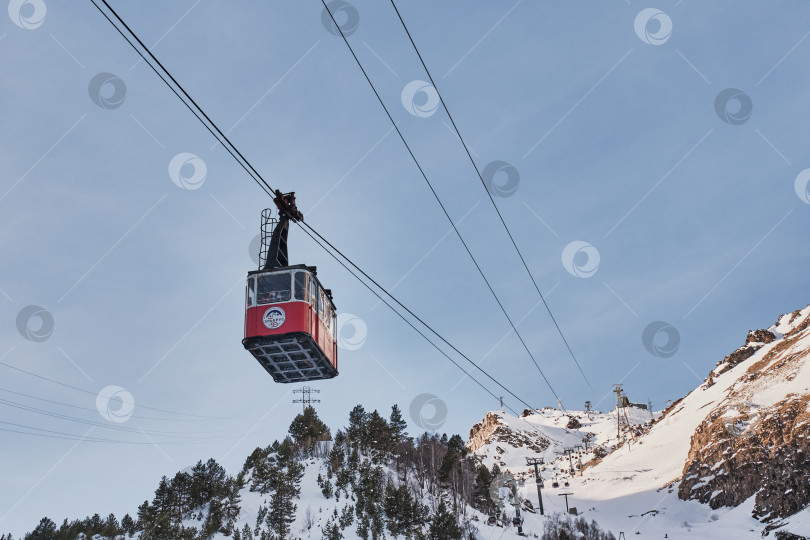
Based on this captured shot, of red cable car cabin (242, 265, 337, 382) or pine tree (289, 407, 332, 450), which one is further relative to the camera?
pine tree (289, 407, 332, 450)

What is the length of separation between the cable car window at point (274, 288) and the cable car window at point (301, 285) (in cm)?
26

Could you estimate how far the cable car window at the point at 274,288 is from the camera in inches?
818

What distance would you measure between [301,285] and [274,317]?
140cm

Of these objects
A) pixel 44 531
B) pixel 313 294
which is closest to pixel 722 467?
pixel 313 294

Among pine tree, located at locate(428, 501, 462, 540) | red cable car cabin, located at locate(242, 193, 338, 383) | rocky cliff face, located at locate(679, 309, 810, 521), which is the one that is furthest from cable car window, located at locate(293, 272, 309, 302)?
rocky cliff face, located at locate(679, 309, 810, 521)

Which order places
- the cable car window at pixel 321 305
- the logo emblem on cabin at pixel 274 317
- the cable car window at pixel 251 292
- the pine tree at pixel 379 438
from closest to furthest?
the logo emblem on cabin at pixel 274 317, the cable car window at pixel 251 292, the cable car window at pixel 321 305, the pine tree at pixel 379 438

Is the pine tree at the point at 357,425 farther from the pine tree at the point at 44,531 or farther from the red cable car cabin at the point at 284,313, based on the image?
the red cable car cabin at the point at 284,313

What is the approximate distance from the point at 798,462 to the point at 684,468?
25.5 meters

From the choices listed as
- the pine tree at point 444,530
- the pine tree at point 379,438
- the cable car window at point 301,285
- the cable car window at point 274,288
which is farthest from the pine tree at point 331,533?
the cable car window at point 301,285

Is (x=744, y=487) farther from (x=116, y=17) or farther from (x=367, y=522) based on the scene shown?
(x=116, y=17)

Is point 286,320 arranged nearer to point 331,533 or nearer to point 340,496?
point 331,533

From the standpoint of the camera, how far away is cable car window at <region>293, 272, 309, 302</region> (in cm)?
2078

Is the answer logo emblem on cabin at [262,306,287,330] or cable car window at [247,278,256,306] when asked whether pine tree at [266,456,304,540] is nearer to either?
cable car window at [247,278,256,306]

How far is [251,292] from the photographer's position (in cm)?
2122
